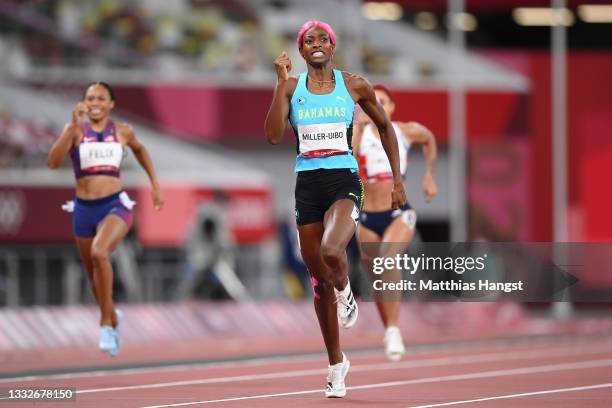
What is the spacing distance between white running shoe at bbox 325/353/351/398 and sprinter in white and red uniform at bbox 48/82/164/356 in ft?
11.9

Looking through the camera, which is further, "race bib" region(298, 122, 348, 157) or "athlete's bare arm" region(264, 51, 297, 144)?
"race bib" region(298, 122, 348, 157)

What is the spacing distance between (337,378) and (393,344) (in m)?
3.06

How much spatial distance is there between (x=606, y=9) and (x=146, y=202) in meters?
14.8

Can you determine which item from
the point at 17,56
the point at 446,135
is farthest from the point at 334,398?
the point at 446,135

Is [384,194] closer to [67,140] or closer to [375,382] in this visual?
[375,382]

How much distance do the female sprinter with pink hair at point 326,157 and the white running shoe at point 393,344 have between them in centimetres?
302

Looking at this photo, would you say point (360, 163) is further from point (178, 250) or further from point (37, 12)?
point (37, 12)

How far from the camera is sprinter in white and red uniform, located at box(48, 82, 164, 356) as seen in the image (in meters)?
15.4

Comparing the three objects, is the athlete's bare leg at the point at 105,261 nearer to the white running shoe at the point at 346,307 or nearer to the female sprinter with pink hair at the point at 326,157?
the female sprinter with pink hair at the point at 326,157

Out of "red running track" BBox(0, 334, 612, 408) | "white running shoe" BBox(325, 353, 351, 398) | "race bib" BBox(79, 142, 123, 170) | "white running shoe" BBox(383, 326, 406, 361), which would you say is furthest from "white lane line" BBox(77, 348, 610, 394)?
"race bib" BBox(79, 142, 123, 170)

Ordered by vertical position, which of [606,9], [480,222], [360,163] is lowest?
[360,163]

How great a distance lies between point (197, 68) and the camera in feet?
112

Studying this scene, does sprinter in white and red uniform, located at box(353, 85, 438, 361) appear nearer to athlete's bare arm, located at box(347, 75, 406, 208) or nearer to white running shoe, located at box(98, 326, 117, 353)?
white running shoe, located at box(98, 326, 117, 353)

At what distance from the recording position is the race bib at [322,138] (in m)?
11.8
